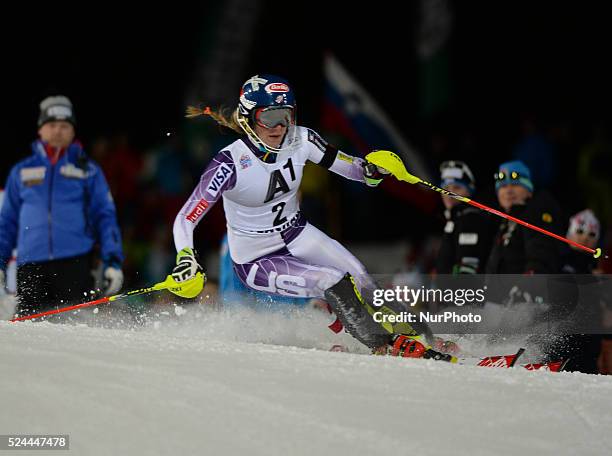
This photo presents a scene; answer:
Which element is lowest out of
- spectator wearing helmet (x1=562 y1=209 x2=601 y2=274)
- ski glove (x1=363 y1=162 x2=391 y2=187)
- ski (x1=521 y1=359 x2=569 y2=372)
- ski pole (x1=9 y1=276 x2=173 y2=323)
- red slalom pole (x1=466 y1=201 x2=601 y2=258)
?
ski (x1=521 y1=359 x2=569 y2=372)

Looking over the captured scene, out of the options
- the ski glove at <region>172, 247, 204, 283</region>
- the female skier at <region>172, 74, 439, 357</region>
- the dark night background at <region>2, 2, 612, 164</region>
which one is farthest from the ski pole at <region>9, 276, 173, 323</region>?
the dark night background at <region>2, 2, 612, 164</region>

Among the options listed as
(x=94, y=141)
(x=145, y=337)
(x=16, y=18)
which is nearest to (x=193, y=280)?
(x=145, y=337)

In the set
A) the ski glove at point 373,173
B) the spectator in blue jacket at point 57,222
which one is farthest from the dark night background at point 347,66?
the ski glove at point 373,173

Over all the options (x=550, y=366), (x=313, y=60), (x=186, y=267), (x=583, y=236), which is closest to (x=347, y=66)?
(x=313, y=60)

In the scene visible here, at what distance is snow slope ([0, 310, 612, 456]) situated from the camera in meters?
4.81

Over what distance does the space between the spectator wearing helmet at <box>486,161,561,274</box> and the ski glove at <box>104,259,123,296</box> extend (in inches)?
92.6

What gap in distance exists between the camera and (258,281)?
6.75 meters

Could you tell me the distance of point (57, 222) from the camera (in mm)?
7812

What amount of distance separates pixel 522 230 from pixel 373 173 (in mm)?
1306

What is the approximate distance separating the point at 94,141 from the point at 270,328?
15.5 ft

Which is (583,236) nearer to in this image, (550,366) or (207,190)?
(550,366)

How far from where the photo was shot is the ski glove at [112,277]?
778 cm

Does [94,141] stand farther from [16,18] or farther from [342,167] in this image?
[342,167]

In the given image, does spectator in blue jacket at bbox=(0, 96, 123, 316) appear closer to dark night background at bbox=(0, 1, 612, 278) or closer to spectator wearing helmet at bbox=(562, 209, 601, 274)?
spectator wearing helmet at bbox=(562, 209, 601, 274)
